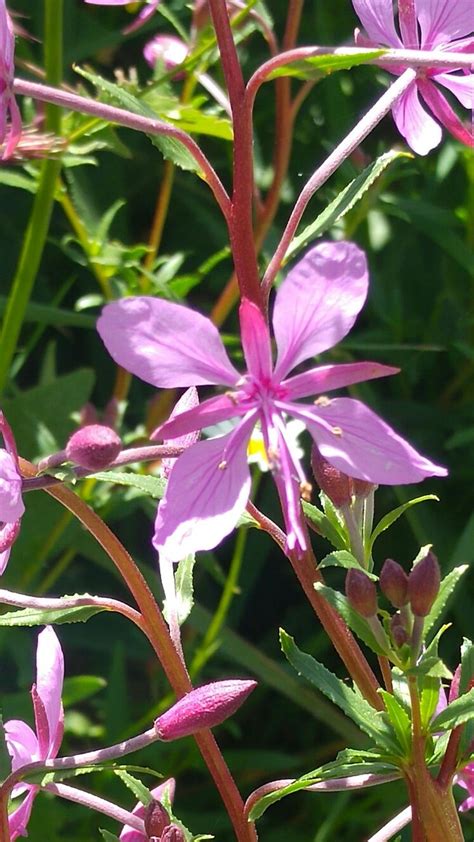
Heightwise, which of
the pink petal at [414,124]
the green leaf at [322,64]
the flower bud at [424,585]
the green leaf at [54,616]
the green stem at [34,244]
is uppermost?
the green stem at [34,244]

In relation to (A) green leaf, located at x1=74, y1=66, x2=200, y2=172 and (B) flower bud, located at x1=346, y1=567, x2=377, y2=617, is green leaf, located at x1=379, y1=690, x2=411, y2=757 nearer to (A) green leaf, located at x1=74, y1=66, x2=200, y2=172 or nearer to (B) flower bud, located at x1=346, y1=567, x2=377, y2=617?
(B) flower bud, located at x1=346, y1=567, x2=377, y2=617

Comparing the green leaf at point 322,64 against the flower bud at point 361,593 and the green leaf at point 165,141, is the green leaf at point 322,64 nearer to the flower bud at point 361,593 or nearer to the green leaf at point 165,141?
the green leaf at point 165,141

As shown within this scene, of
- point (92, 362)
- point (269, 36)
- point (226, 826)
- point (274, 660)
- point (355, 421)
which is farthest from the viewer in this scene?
point (92, 362)

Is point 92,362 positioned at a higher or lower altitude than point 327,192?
higher

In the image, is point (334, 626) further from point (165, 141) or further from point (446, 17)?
point (446, 17)

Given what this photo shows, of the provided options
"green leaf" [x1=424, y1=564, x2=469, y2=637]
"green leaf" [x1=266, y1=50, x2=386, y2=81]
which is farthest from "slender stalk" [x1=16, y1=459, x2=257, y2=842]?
"green leaf" [x1=266, y1=50, x2=386, y2=81]

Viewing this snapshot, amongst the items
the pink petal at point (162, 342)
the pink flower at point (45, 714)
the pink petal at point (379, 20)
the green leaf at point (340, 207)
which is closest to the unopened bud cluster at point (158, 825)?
the pink flower at point (45, 714)

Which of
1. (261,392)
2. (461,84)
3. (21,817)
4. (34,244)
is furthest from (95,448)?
(34,244)

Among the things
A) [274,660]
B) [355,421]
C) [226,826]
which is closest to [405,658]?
[355,421]

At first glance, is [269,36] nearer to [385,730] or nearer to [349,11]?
[349,11]
